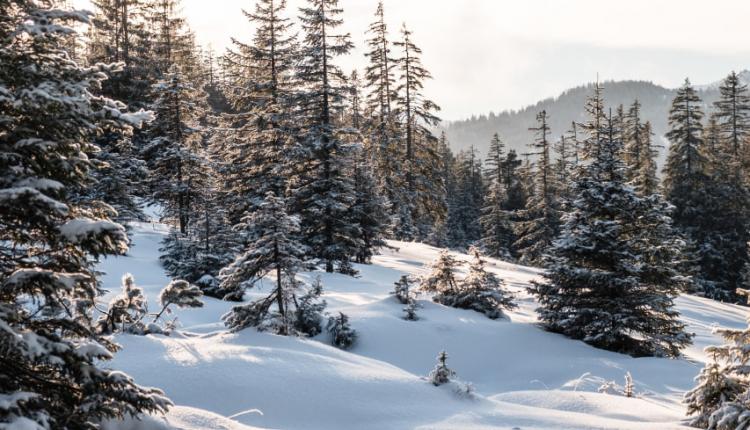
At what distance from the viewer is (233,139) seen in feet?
88.6

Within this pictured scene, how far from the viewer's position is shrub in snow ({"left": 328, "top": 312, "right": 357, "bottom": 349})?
38.2ft

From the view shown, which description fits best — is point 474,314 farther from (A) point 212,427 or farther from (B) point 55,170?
(B) point 55,170

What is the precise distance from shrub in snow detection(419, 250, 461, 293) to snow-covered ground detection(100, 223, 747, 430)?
143 cm

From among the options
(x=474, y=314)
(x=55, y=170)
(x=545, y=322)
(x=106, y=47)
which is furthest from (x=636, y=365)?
(x=106, y=47)

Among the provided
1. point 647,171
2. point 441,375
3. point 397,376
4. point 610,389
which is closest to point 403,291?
point 610,389

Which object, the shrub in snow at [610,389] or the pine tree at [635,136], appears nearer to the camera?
the shrub in snow at [610,389]

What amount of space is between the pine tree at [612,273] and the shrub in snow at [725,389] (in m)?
6.76

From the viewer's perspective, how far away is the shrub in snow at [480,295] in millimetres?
14867

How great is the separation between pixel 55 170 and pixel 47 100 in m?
0.64

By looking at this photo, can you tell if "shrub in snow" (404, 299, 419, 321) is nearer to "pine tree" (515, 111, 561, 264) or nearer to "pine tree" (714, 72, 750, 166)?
"pine tree" (515, 111, 561, 264)

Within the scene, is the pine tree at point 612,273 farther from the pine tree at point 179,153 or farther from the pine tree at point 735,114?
the pine tree at point 735,114

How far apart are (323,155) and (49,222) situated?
1858 cm

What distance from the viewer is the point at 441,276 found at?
15656mm

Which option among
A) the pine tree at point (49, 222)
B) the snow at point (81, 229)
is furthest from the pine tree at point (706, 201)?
the snow at point (81, 229)
